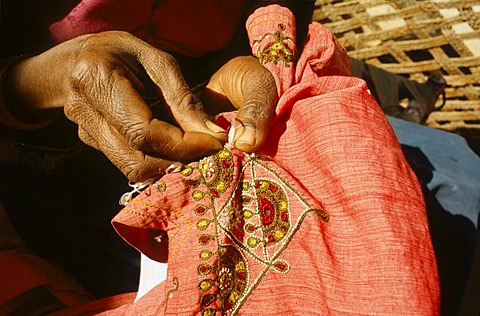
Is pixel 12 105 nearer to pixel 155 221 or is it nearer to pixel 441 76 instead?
pixel 155 221

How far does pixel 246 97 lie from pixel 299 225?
0.63 ft

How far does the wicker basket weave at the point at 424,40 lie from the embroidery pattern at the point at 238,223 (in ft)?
4.26

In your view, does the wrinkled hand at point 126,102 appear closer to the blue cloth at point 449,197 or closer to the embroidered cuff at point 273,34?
the embroidered cuff at point 273,34

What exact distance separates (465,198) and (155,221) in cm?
69

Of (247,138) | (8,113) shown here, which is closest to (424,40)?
(247,138)

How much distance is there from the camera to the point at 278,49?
2.42ft

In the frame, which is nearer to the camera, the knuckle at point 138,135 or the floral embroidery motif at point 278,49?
the knuckle at point 138,135

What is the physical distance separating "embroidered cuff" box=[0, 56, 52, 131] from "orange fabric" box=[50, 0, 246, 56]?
0.09 metres

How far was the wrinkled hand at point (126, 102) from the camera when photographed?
21.4 inches

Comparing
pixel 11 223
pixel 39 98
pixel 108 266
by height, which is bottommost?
pixel 108 266

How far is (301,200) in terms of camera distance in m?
0.58

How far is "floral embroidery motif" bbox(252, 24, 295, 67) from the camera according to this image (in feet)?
2.37

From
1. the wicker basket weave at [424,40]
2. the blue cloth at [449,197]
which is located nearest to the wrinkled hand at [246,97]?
→ the blue cloth at [449,197]

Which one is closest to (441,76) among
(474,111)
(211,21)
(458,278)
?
(474,111)
